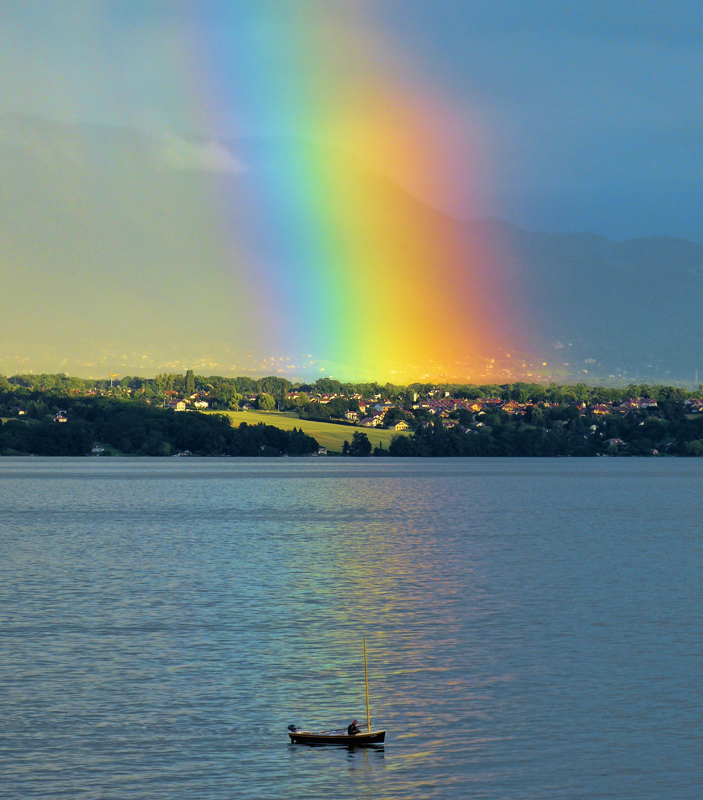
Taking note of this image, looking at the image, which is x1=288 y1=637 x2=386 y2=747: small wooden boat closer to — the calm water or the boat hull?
the boat hull

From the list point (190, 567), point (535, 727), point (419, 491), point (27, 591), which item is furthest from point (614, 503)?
point (535, 727)

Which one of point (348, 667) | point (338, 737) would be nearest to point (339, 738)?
point (338, 737)

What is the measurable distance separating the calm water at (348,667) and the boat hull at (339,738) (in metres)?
0.27

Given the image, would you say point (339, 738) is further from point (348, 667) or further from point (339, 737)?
point (348, 667)

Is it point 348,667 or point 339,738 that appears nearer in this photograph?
point 339,738

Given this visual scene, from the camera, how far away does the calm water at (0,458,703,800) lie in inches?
942

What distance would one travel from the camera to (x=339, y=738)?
84.5 ft

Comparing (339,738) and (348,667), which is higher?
(339,738)

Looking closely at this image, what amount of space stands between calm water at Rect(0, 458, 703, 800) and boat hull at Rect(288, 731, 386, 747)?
0.27 metres

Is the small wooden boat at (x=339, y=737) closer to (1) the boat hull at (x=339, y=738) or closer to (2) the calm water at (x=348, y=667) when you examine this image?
(1) the boat hull at (x=339, y=738)

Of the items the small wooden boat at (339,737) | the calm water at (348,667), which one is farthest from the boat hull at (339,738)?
the calm water at (348,667)

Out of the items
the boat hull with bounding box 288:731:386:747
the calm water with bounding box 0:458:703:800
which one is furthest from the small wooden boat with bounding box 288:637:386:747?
the calm water with bounding box 0:458:703:800

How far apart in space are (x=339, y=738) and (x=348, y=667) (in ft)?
30.5

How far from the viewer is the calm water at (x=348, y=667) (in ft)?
78.5
